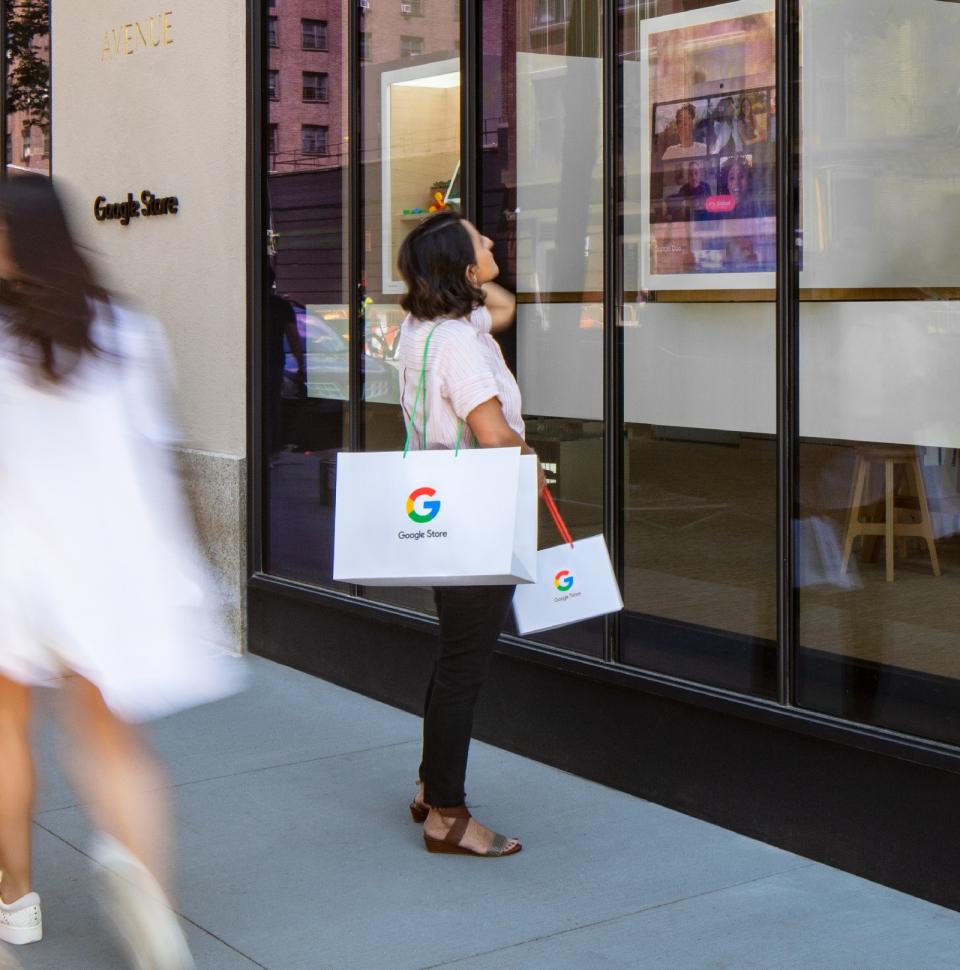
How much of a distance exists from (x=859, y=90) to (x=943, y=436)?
1.15 m

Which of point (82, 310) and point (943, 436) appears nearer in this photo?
point (82, 310)

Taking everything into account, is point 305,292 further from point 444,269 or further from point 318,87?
point 444,269

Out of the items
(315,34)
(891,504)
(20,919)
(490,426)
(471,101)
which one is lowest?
(20,919)

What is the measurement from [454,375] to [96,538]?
134 centimetres

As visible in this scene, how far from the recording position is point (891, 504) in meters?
5.00

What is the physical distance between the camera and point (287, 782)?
Answer: 5797mm

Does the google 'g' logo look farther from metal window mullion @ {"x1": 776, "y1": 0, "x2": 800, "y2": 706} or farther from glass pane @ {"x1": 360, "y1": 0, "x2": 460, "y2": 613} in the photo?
glass pane @ {"x1": 360, "y1": 0, "x2": 460, "y2": 613}

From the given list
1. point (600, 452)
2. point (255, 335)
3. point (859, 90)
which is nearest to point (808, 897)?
point (600, 452)

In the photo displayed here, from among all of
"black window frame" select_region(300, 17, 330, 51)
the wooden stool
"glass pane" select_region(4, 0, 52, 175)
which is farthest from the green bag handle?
"glass pane" select_region(4, 0, 52, 175)

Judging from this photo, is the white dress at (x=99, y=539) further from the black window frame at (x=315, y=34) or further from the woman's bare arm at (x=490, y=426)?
the black window frame at (x=315, y=34)

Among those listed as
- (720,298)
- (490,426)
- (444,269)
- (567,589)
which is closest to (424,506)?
(490,426)

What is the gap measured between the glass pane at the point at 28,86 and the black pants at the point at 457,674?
604 cm

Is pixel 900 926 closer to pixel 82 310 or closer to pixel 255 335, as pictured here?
pixel 82 310

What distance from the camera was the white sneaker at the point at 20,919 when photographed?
13.8ft
